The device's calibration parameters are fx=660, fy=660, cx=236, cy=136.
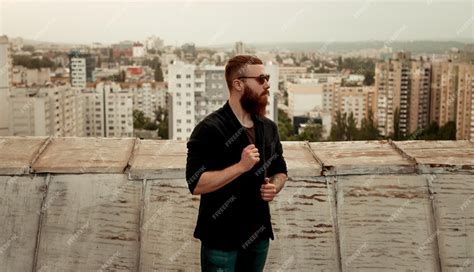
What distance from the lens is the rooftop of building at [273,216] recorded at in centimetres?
149

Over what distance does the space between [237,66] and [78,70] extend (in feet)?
110

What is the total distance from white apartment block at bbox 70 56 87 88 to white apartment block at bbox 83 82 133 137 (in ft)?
16.5

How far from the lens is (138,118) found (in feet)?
91.4

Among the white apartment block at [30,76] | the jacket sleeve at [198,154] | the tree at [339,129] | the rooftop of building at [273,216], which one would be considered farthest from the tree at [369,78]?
the jacket sleeve at [198,154]

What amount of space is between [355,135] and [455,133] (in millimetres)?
5062

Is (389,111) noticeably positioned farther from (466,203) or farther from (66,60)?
(466,203)

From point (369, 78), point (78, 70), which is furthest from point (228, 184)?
point (78, 70)

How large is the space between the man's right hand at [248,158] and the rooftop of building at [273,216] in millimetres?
533

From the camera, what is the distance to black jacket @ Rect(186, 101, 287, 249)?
106cm

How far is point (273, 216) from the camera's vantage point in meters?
1.55

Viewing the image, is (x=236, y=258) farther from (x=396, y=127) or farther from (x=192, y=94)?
(x=396, y=127)

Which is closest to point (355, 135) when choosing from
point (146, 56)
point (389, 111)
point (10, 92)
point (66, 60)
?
point (389, 111)

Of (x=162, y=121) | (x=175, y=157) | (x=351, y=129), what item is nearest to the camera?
(x=175, y=157)

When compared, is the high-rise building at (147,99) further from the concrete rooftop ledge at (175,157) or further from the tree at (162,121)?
the concrete rooftop ledge at (175,157)
